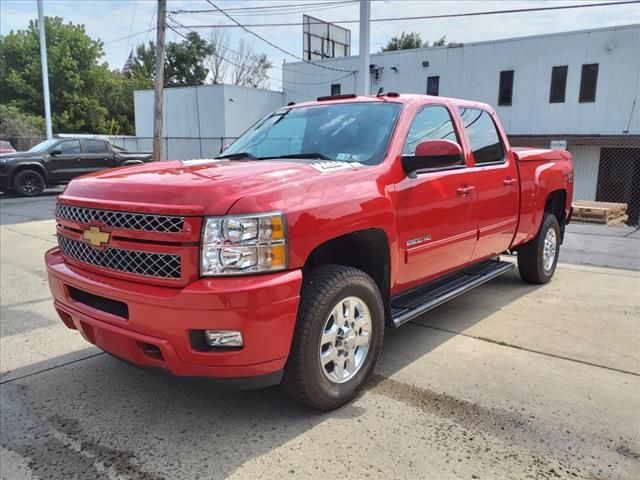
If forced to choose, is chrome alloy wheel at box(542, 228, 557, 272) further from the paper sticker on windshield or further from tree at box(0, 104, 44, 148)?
tree at box(0, 104, 44, 148)

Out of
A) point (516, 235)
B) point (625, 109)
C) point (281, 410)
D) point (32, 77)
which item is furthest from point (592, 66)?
point (32, 77)

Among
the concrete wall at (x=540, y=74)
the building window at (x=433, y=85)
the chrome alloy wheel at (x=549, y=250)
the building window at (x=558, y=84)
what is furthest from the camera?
the building window at (x=433, y=85)

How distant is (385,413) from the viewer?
324 cm

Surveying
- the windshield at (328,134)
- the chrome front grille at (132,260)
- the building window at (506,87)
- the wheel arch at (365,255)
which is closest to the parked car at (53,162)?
the windshield at (328,134)

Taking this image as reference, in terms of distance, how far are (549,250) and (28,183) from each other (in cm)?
1575

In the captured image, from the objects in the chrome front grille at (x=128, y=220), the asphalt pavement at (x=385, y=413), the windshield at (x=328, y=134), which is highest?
the windshield at (x=328, y=134)

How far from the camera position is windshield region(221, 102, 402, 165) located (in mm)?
3795

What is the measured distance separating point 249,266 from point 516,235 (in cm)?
360

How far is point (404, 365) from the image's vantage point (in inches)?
156

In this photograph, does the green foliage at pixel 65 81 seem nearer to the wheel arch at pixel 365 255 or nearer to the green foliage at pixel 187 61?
Answer: the green foliage at pixel 187 61

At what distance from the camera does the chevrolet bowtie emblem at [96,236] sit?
2967 millimetres

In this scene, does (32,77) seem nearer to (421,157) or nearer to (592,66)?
(592,66)

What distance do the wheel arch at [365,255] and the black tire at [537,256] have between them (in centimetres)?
298

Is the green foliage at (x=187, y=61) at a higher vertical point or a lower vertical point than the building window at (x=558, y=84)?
higher
